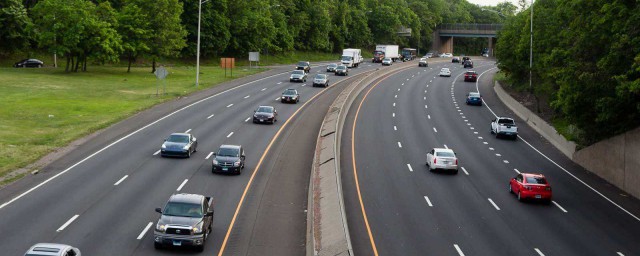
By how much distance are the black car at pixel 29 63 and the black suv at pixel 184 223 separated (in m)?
72.8

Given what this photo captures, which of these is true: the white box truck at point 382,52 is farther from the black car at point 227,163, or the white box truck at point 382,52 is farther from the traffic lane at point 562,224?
the black car at point 227,163

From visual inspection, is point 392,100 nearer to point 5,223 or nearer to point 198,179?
A: point 198,179

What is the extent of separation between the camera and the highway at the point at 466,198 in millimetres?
27848

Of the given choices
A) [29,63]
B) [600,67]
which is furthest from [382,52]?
[600,67]

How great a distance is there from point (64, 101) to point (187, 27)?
55.6m

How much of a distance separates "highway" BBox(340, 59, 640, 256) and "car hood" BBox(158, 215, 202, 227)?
5.91 metres

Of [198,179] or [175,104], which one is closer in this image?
[198,179]

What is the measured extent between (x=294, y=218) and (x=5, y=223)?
36.0ft

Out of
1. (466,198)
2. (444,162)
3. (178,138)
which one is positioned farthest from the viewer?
(178,138)

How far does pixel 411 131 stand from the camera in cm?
5738

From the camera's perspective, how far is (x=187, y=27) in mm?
114938

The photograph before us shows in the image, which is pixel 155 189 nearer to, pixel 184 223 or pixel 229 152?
pixel 229 152

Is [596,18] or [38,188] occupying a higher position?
[596,18]

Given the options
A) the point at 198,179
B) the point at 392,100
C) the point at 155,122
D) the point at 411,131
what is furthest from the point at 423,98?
the point at 198,179
